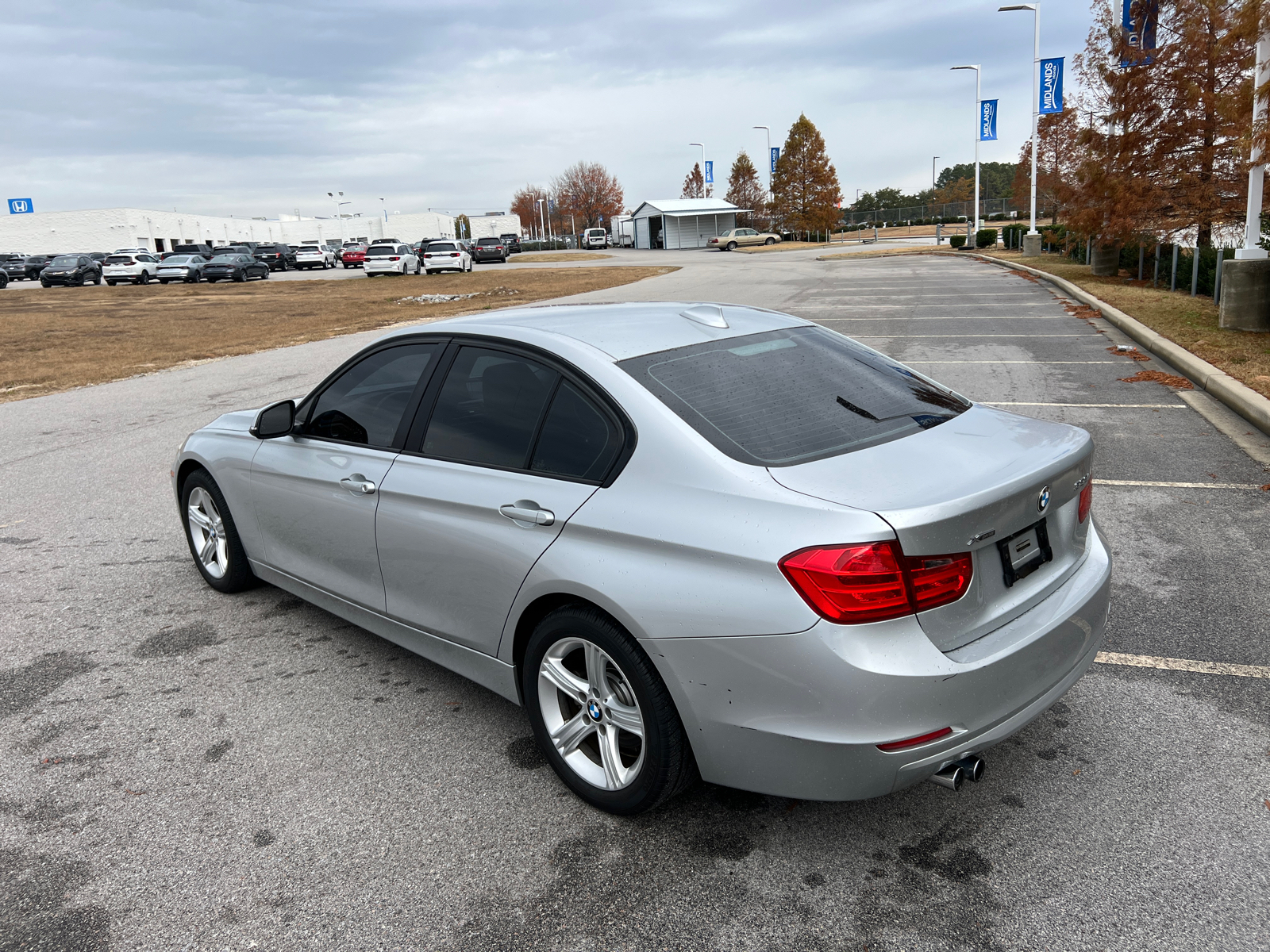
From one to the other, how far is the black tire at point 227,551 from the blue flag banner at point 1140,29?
2167cm

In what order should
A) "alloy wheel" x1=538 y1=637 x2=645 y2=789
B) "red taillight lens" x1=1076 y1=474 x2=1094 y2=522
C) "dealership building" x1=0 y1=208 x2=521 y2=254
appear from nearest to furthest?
"alloy wheel" x1=538 y1=637 x2=645 y2=789 → "red taillight lens" x1=1076 y1=474 x2=1094 y2=522 → "dealership building" x1=0 y1=208 x2=521 y2=254

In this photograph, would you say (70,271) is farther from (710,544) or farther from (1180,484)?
(710,544)

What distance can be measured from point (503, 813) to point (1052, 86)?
3937 cm

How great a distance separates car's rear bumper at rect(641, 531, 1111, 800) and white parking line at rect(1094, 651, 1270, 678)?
1348 millimetres

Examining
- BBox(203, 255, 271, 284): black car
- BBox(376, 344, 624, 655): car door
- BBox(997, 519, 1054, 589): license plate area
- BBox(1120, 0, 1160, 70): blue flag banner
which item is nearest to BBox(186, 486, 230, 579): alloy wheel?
A: BBox(376, 344, 624, 655): car door

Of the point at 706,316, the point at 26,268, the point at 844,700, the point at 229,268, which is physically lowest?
the point at 844,700

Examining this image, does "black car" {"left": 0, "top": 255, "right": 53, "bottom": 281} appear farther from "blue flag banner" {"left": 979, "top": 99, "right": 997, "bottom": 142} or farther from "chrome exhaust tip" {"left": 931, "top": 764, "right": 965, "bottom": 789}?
"chrome exhaust tip" {"left": 931, "top": 764, "right": 965, "bottom": 789}

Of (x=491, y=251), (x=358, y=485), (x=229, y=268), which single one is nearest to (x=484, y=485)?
(x=358, y=485)

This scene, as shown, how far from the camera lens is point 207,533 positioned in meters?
5.16

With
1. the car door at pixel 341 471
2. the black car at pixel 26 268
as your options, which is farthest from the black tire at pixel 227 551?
the black car at pixel 26 268

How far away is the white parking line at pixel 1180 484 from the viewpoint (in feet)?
20.8

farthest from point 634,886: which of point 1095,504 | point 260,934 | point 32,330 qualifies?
point 32,330

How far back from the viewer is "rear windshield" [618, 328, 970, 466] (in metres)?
2.93

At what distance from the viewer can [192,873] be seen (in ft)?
9.30
